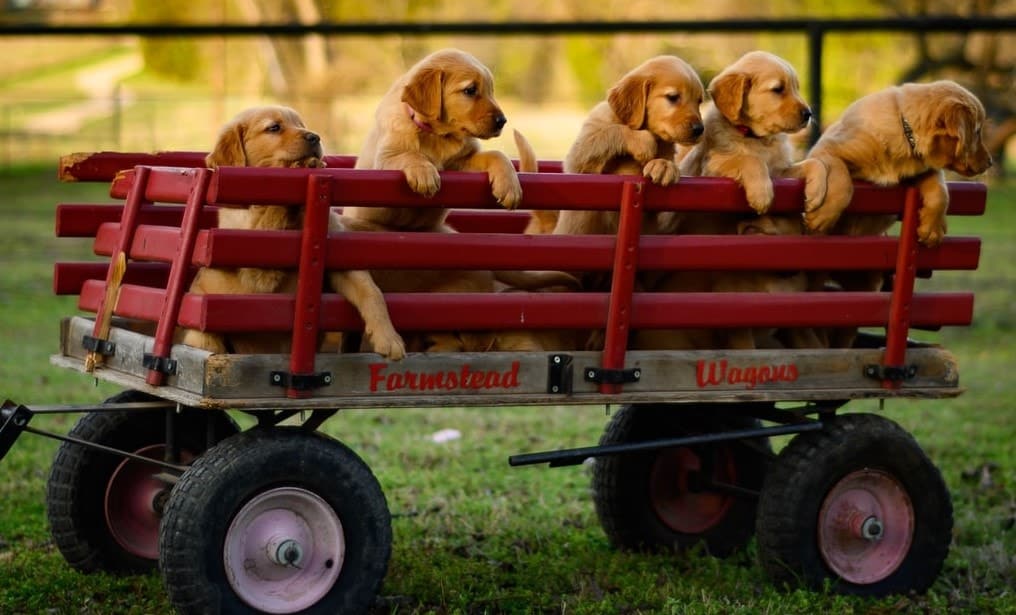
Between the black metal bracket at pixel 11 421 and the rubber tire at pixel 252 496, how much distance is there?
2.04ft

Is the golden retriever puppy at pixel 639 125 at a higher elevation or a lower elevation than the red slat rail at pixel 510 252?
higher

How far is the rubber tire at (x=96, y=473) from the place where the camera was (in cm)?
508

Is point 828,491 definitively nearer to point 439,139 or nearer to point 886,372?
point 886,372

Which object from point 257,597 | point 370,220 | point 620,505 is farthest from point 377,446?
point 257,597

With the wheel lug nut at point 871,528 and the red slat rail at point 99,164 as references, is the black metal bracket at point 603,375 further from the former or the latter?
the red slat rail at point 99,164

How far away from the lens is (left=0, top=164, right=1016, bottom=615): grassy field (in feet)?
16.4

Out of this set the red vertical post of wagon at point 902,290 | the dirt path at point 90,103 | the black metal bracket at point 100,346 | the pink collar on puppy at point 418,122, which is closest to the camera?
the black metal bracket at point 100,346

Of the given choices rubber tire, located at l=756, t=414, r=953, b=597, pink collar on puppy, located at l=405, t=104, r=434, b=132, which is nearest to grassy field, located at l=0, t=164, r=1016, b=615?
rubber tire, located at l=756, t=414, r=953, b=597

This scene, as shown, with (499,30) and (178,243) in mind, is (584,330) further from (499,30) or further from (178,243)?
(499,30)

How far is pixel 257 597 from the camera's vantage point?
433 centimetres

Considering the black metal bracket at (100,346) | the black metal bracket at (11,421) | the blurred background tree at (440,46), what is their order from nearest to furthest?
the black metal bracket at (11,421) → the black metal bracket at (100,346) → the blurred background tree at (440,46)

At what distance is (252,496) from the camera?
4285 mm

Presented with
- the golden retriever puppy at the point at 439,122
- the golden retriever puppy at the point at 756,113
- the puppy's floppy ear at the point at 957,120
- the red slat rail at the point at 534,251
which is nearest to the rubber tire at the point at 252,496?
the red slat rail at the point at 534,251

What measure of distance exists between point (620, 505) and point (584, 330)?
1074mm
